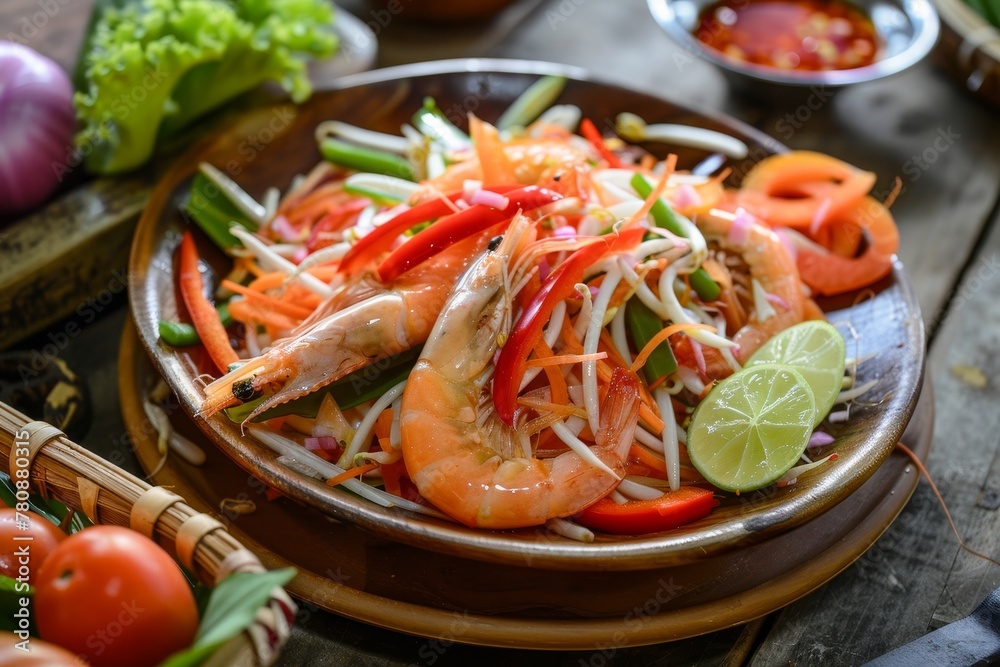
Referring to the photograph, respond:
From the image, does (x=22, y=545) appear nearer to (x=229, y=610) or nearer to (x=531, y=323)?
(x=229, y=610)

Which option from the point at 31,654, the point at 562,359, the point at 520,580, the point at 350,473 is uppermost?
the point at 31,654

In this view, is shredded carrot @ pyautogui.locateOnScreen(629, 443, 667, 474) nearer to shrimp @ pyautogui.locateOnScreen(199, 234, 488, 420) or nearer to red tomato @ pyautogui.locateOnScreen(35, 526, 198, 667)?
shrimp @ pyautogui.locateOnScreen(199, 234, 488, 420)

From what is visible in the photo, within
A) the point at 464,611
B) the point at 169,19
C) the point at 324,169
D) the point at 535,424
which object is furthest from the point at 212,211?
the point at 464,611

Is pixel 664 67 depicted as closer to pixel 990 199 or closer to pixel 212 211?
pixel 990 199

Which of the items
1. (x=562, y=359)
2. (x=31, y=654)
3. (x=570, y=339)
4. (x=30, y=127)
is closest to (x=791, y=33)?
(x=570, y=339)

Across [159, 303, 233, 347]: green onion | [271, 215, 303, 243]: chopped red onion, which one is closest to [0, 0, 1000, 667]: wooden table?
[159, 303, 233, 347]: green onion

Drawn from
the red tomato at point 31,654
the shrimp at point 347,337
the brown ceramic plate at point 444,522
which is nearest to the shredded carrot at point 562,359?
the shrimp at point 347,337

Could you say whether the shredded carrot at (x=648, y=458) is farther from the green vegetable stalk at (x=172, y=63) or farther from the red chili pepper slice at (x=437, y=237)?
the green vegetable stalk at (x=172, y=63)
